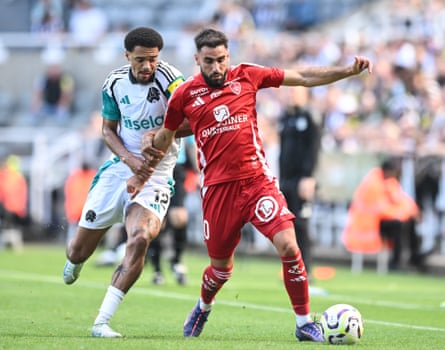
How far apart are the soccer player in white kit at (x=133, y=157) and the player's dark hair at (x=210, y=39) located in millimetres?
573

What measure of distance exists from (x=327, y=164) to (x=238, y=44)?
5.52 m

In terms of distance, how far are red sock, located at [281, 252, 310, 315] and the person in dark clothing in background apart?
6.06 meters

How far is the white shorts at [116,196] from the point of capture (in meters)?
10.0

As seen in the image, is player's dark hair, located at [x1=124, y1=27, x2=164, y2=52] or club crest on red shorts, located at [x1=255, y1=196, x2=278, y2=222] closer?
club crest on red shorts, located at [x1=255, y1=196, x2=278, y2=222]

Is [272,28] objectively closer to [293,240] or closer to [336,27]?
[336,27]

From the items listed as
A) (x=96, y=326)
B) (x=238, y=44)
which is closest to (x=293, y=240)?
(x=96, y=326)

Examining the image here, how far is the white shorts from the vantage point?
10016mm

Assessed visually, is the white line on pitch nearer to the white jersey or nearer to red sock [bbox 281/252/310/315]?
red sock [bbox 281/252/310/315]

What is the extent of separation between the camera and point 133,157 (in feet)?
32.4

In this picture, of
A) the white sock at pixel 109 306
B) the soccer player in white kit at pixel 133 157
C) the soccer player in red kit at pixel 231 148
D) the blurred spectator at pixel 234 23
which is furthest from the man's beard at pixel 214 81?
the blurred spectator at pixel 234 23

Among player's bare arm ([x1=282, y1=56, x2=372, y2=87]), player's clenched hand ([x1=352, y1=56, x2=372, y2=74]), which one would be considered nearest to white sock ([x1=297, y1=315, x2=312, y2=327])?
player's bare arm ([x1=282, y1=56, x2=372, y2=87])

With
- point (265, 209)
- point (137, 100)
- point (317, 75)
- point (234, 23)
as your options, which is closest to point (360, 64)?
point (317, 75)

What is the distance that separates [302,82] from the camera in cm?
946

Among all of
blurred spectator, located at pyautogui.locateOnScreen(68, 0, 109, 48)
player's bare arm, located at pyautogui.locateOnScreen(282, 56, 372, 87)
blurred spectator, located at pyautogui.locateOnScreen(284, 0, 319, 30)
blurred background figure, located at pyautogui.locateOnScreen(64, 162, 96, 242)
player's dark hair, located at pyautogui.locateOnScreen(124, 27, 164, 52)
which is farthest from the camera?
blurred spectator, located at pyautogui.locateOnScreen(68, 0, 109, 48)
